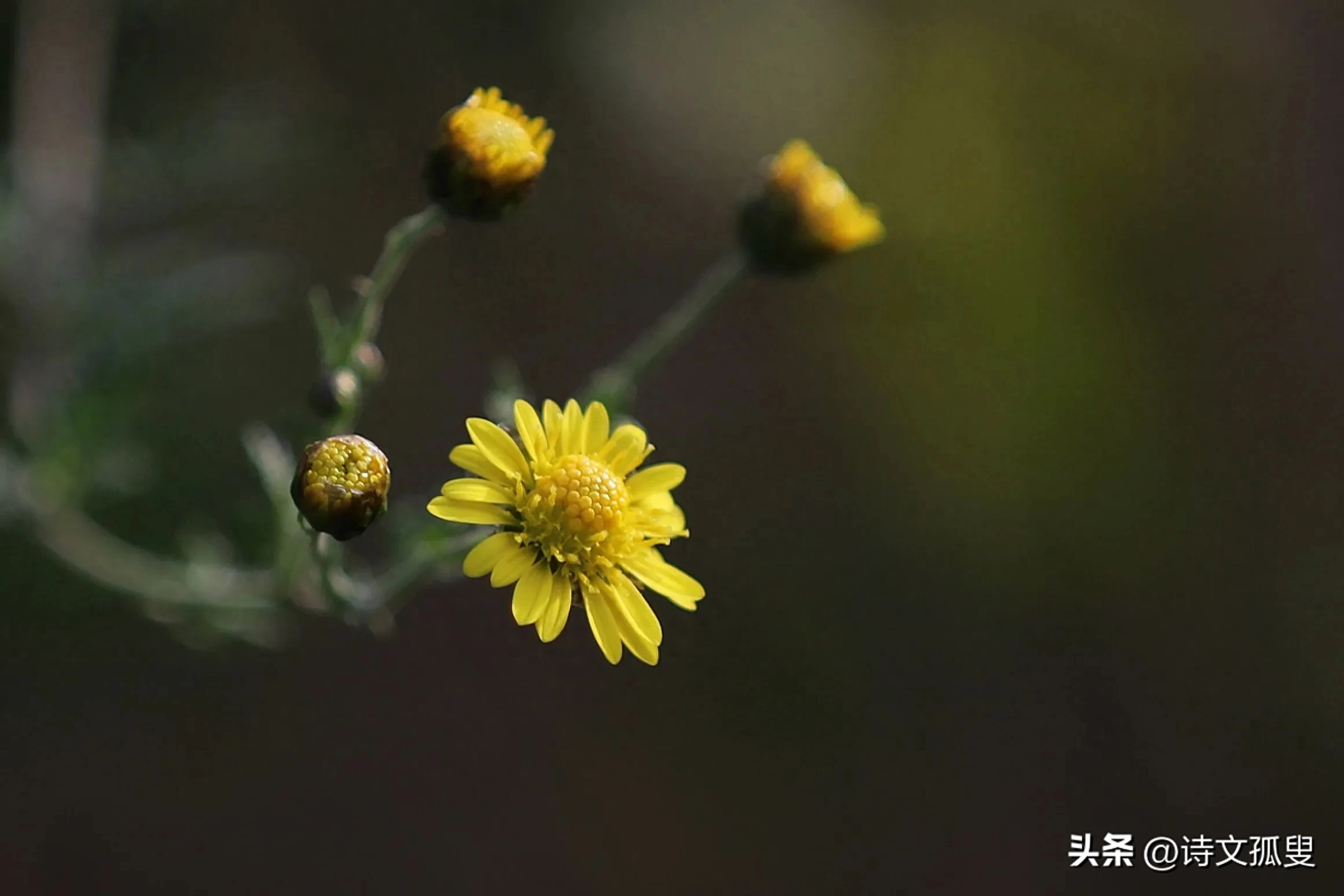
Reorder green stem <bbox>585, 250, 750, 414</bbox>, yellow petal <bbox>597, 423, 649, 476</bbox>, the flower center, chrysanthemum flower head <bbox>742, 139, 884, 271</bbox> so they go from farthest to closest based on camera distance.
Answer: chrysanthemum flower head <bbox>742, 139, 884, 271</bbox>, green stem <bbox>585, 250, 750, 414</bbox>, yellow petal <bbox>597, 423, 649, 476</bbox>, the flower center

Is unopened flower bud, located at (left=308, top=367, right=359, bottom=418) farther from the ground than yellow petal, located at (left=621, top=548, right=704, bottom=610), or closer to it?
farther from the ground

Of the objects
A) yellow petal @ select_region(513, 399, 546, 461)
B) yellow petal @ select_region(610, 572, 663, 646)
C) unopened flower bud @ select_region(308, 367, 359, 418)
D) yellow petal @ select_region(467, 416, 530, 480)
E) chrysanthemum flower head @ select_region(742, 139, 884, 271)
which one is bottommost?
yellow petal @ select_region(610, 572, 663, 646)

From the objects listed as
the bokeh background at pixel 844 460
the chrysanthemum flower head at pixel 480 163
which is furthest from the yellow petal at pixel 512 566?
the bokeh background at pixel 844 460

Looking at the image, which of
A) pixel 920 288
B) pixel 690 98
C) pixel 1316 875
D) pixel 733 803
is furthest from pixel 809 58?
pixel 1316 875

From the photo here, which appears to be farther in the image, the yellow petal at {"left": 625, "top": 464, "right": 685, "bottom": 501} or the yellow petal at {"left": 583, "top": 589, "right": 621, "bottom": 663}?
the yellow petal at {"left": 625, "top": 464, "right": 685, "bottom": 501}

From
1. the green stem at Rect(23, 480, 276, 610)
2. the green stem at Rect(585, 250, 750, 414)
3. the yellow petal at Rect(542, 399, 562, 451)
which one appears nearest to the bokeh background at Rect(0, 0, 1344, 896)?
the green stem at Rect(23, 480, 276, 610)

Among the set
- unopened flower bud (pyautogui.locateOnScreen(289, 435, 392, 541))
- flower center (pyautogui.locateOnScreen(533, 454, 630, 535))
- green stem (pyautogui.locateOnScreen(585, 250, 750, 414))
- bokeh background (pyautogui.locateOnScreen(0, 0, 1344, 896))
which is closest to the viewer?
unopened flower bud (pyautogui.locateOnScreen(289, 435, 392, 541))

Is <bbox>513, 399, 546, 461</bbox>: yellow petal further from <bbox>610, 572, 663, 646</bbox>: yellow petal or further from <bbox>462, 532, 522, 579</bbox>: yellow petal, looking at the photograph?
<bbox>610, 572, 663, 646</bbox>: yellow petal
